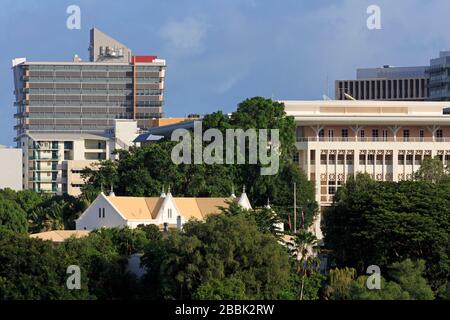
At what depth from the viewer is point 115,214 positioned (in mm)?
137875

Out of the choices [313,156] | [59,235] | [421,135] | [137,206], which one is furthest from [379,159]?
[59,235]

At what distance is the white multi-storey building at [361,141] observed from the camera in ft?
562

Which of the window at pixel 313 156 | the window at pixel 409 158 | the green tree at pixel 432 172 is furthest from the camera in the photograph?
the window at pixel 409 158

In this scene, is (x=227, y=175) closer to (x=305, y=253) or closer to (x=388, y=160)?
(x=388, y=160)

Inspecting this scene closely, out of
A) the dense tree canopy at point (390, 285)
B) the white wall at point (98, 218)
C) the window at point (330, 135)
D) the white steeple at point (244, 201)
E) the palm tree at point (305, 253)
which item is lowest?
the dense tree canopy at point (390, 285)

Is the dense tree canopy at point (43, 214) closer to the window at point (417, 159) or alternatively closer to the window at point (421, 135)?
the window at point (417, 159)

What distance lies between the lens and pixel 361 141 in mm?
173000

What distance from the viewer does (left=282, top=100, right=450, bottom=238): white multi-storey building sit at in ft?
562

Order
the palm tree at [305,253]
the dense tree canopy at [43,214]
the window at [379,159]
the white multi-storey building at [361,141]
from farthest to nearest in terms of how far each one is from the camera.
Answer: the window at [379,159] < the white multi-storey building at [361,141] < the dense tree canopy at [43,214] < the palm tree at [305,253]

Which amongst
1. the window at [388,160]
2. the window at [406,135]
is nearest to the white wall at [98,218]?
the window at [388,160]

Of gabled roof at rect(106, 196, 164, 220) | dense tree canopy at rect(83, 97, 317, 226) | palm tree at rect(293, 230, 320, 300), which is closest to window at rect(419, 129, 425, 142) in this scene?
dense tree canopy at rect(83, 97, 317, 226)
